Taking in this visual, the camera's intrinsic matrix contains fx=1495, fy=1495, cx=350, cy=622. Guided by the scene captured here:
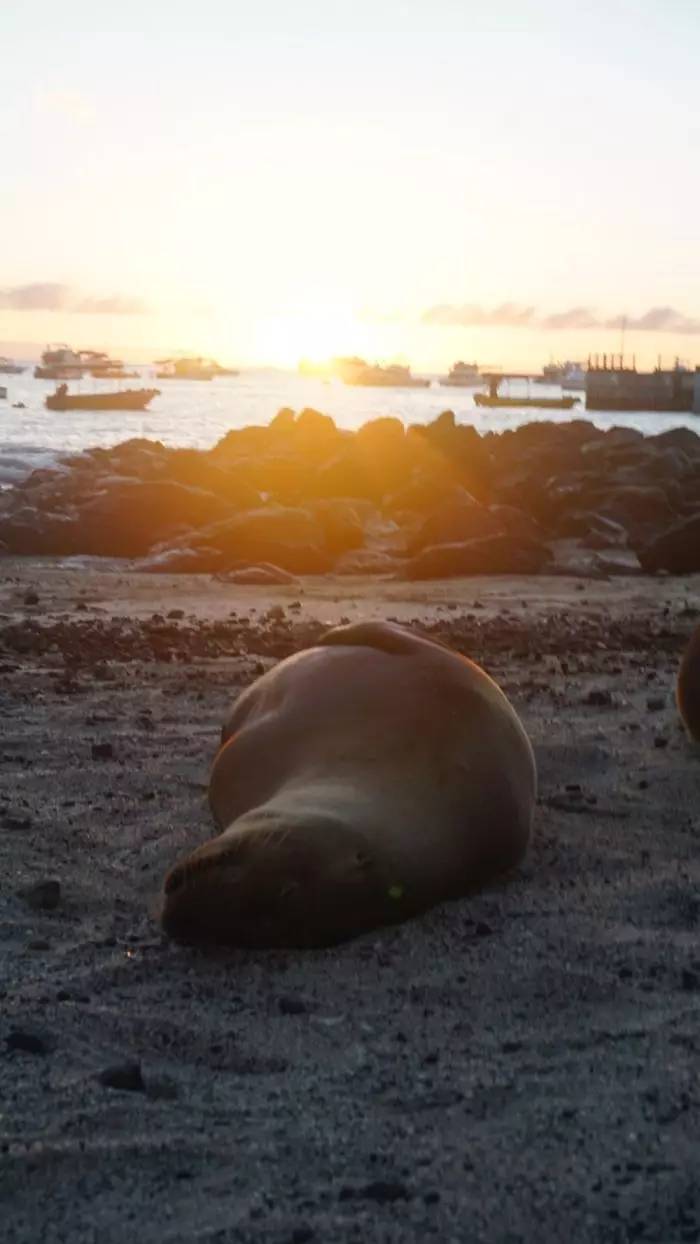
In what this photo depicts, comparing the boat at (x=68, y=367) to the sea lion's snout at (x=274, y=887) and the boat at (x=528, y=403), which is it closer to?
the boat at (x=528, y=403)

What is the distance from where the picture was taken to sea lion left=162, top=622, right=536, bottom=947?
12.3ft

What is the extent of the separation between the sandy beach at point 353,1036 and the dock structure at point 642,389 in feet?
249

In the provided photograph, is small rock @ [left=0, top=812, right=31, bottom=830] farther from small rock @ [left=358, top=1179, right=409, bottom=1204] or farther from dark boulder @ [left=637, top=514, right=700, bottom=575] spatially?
dark boulder @ [left=637, top=514, right=700, bottom=575]

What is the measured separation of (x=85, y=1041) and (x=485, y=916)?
1276 millimetres

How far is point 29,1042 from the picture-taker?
3197 millimetres

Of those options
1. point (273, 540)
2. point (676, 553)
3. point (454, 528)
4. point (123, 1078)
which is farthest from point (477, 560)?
point (123, 1078)

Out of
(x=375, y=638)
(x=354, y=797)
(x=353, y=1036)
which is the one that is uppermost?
(x=375, y=638)

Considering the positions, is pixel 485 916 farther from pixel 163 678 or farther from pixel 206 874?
pixel 163 678

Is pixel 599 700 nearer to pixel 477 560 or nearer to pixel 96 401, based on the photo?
pixel 477 560

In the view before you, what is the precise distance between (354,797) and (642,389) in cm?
8397

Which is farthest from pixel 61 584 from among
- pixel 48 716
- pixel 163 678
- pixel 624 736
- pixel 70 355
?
pixel 70 355

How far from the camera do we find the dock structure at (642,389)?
269 ft

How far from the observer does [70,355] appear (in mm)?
127438

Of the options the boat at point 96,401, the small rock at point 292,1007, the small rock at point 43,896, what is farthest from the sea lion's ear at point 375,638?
the boat at point 96,401
